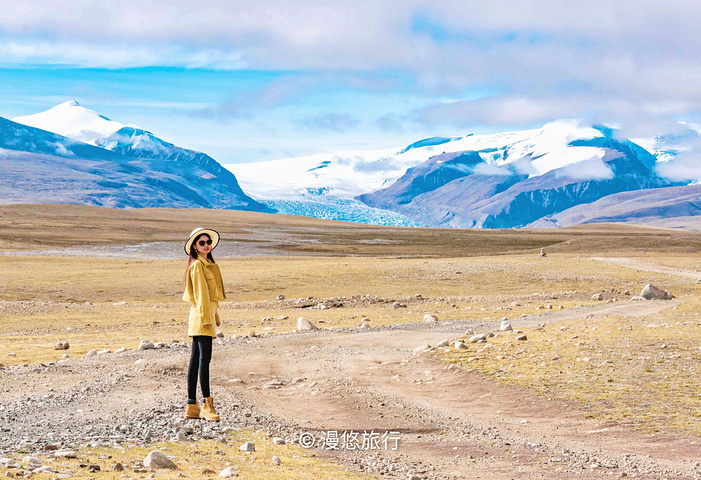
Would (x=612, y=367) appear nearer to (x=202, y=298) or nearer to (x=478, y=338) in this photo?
(x=478, y=338)

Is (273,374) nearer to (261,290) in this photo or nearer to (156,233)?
(261,290)

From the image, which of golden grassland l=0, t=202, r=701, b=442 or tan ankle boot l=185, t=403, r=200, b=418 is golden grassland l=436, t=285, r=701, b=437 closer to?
golden grassland l=0, t=202, r=701, b=442

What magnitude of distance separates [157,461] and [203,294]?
11.5 ft

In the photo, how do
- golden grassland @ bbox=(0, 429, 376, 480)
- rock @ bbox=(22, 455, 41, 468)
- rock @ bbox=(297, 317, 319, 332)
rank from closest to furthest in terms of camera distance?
rock @ bbox=(22, 455, 41, 468) < golden grassland @ bbox=(0, 429, 376, 480) < rock @ bbox=(297, 317, 319, 332)

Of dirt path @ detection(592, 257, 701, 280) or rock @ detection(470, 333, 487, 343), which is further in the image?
dirt path @ detection(592, 257, 701, 280)

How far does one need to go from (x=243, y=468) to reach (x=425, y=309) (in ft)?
98.5

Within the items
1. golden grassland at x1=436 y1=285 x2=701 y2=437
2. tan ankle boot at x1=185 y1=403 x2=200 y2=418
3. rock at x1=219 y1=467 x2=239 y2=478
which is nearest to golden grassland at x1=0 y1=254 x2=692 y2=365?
tan ankle boot at x1=185 y1=403 x2=200 y2=418

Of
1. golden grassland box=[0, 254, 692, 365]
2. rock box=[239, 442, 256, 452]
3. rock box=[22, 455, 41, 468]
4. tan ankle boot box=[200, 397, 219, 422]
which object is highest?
rock box=[22, 455, 41, 468]

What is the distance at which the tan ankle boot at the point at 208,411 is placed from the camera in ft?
45.2

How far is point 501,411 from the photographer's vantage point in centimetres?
1562

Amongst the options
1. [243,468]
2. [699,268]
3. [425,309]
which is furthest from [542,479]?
[699,268]

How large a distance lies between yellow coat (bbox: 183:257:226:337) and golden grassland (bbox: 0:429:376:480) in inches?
79.5

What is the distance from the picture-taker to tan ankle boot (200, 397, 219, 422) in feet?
45.2

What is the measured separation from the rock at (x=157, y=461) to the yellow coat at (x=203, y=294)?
9.86ft
